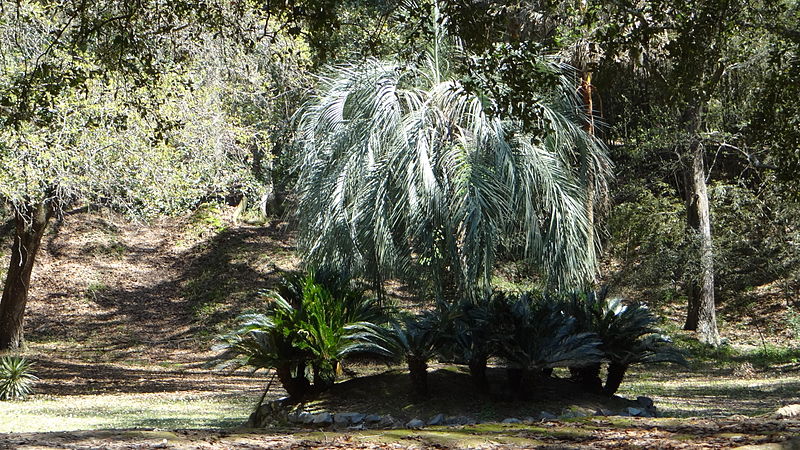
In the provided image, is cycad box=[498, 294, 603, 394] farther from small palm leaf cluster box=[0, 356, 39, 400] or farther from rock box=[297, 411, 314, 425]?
small palm leaf cluster box=[0, 356, 39, 400]

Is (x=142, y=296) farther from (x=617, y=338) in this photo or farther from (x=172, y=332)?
A: (x=617, y=338)

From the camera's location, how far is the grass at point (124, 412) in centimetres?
912

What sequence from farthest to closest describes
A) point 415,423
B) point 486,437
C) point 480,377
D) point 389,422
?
point 480,377 < point 389,422 < point 415,423 < point 486,437

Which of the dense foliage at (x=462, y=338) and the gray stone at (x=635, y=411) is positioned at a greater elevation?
the dense foliage at (x=462, y=338)

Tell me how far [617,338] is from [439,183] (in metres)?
3.31

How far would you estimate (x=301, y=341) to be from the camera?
25.2 feet

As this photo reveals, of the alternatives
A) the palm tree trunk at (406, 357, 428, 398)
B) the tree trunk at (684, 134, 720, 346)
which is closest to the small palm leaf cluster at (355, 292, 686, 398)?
the palm tree trunk at (406, 357, 428, 398)

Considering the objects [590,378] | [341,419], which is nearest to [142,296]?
[341,419]

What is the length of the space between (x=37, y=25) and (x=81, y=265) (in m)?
12.4

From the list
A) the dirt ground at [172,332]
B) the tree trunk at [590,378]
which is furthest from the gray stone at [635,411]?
the dirt ground at [172,332]

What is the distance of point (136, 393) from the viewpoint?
1308 cm

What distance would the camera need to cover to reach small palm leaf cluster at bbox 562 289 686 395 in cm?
787

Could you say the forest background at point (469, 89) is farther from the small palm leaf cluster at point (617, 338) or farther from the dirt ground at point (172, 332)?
the dirt ground at point (172, 332)

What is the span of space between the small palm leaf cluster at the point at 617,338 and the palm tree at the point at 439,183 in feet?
6.38
